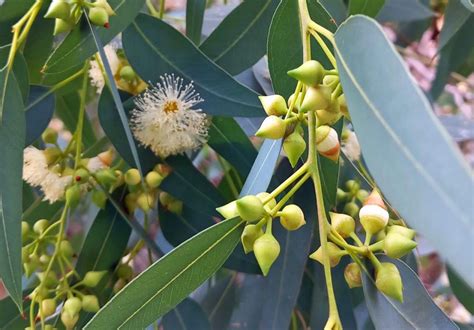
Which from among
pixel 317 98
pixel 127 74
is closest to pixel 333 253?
pixel 317 98

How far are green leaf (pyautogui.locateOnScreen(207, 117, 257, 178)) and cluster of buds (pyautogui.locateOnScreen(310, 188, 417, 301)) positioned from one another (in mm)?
A: 285

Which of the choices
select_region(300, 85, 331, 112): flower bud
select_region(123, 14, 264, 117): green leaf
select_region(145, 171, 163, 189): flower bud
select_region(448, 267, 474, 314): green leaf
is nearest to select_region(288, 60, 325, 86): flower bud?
select_region(300, 85, 331, 112): flower bud

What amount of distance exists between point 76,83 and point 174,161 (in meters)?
0.21

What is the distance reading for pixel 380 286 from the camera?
0.56 m

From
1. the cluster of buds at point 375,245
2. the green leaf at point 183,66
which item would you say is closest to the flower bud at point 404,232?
the cluster of buds at point 375,245

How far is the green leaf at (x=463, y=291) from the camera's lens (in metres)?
0.91

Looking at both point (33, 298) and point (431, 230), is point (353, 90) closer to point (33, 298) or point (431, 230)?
point (431, 230)

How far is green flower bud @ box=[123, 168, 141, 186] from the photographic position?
88 centimetres

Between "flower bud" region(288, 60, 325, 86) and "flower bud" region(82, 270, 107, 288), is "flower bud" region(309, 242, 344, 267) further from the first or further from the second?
"flower bud" region(82, 270, 107, 288)

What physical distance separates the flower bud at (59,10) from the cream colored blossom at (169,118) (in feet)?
0.54

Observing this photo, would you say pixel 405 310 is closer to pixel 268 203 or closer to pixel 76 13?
pixel 268 203

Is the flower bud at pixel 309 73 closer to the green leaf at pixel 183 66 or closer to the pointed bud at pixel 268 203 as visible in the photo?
the pointed bud at pixel 268 203

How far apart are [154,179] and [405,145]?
0.52 m

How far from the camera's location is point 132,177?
34.8 inches
